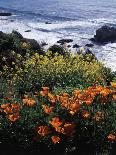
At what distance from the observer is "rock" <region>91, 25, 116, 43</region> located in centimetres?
4294

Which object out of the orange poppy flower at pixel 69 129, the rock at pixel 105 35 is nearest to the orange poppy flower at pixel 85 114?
the orange poppy flower at pixel 69 129

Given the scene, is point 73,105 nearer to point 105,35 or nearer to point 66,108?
point 66,108

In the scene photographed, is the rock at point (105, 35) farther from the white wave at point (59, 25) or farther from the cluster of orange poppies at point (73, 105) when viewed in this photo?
the cluster of orange poppies at point (73, 105)

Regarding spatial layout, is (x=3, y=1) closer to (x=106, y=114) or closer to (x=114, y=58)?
(x=114, y=58)

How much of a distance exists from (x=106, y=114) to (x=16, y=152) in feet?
5.29

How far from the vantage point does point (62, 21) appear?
55312mm

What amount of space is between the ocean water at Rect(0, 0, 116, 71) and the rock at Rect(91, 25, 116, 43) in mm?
1183

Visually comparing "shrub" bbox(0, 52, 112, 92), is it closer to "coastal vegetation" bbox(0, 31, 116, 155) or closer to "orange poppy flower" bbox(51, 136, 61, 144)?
"coastal vegetation" bbox(0, 31, 116, 155)

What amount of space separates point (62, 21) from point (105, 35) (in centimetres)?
1312

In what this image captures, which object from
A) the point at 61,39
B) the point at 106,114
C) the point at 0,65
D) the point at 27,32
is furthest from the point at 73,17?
the point at 106,114

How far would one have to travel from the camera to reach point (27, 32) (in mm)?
46406

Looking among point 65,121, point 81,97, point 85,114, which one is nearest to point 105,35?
point 81,97

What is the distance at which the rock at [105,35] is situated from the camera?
42.9 meters

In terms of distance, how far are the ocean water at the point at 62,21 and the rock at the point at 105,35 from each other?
118 centimetres
